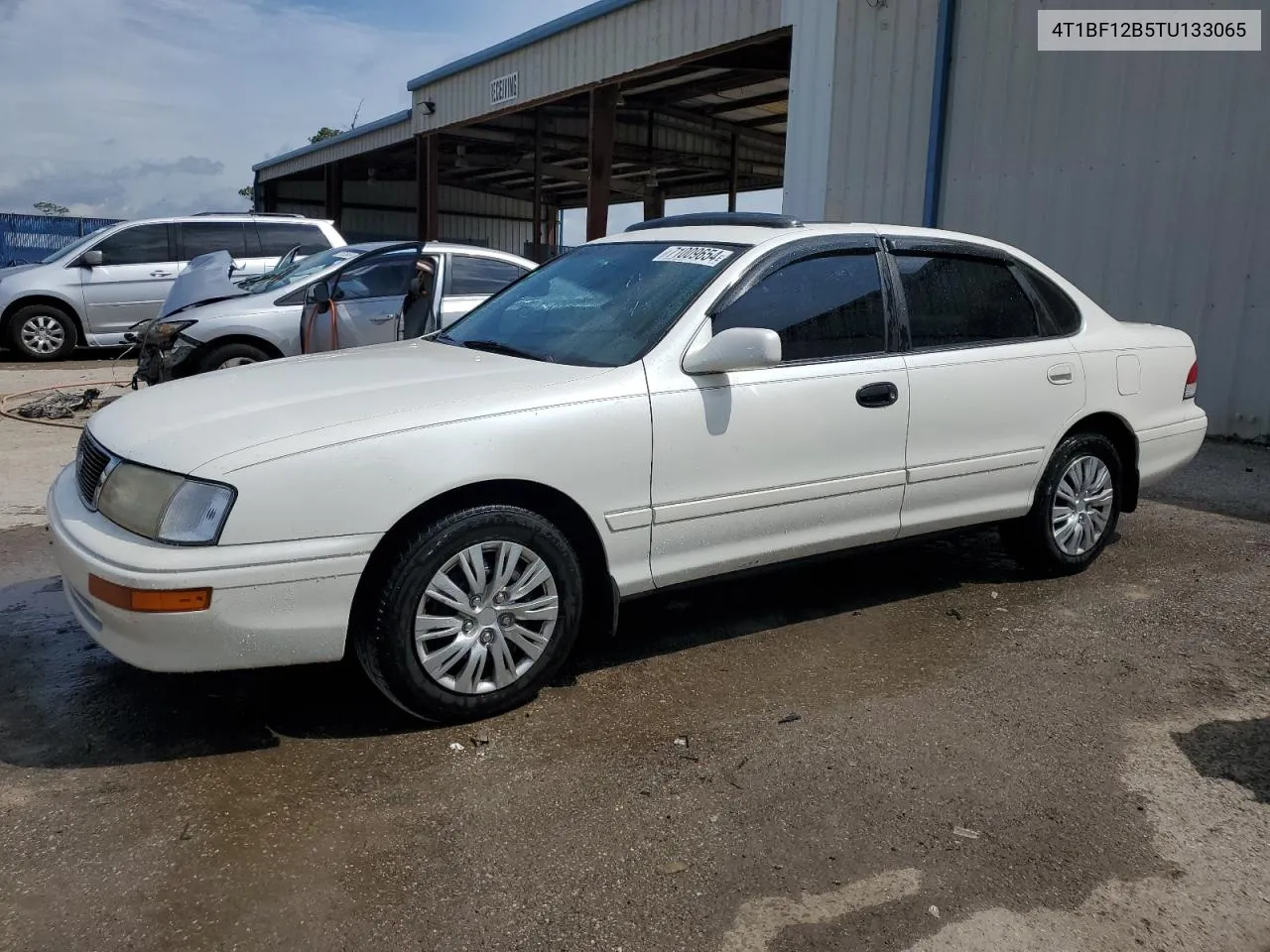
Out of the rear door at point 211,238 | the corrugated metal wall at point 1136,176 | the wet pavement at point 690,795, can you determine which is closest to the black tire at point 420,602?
the wet pavement at point 690,795

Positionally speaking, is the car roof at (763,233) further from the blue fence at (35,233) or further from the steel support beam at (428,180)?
the blue fence at (35,233)

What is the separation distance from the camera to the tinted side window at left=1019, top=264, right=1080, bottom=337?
4754 millimetres

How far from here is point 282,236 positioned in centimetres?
1259

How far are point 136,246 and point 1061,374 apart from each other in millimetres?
11711

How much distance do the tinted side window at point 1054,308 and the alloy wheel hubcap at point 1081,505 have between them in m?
0.60

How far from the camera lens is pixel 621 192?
31312 mm

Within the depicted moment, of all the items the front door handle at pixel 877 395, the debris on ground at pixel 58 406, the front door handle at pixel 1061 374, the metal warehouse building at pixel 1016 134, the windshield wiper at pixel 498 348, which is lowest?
the debris on ground at pixel 58 406

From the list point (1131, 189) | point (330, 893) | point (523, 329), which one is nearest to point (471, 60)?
point (1131, 189)

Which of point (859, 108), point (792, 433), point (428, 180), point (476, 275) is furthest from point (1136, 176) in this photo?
point (428, 180)

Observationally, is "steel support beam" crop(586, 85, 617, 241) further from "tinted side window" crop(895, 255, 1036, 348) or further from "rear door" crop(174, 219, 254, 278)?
"tinted side window" crop(895, 255, 1036, 348)

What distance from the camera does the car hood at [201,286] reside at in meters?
8.18

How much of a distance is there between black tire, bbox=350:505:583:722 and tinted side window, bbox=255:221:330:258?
10.3 meters

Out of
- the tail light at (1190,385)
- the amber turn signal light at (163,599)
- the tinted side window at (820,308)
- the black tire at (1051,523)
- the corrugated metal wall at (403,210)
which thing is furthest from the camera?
the corrugated metal wall at (403,210)

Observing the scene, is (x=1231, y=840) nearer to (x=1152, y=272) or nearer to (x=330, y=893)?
(x=330, y=893)
